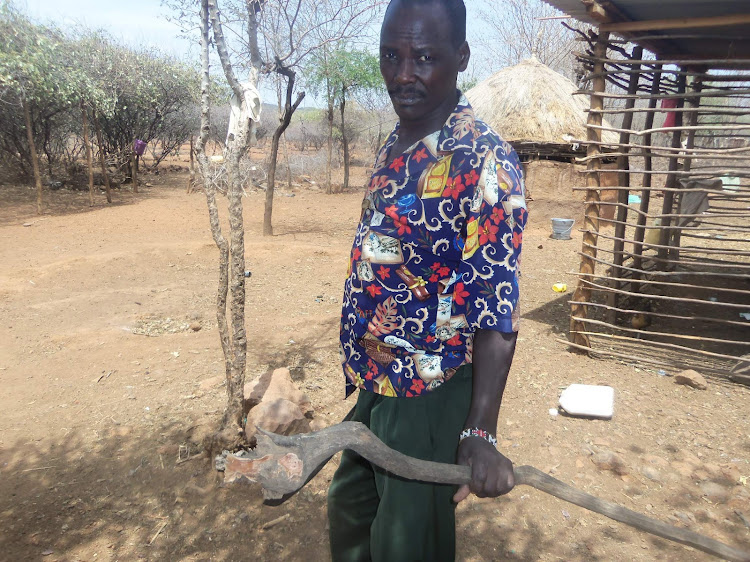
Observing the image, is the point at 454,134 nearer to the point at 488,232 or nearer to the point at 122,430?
the point at 488,232

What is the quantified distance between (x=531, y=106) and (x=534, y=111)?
14 cm

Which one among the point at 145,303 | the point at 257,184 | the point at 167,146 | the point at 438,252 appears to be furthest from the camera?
the point at 167,146

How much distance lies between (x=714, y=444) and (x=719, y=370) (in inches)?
40.0

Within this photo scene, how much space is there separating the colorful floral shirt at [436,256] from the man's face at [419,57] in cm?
8

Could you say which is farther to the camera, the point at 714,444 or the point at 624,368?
the point at 624,368

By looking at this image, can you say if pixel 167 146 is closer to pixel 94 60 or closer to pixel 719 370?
pixel 94 60

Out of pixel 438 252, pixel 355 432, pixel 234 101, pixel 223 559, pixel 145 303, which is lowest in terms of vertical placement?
pixel 223 559

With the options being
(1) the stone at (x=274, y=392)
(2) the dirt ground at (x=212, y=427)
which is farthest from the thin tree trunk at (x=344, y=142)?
(1) the stone at (x=274, y=392)

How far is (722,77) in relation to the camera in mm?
4617

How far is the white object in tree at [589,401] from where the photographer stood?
329 cm

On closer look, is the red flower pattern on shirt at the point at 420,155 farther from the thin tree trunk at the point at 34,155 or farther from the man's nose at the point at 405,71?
the thin tree trunk at the point at 34,155

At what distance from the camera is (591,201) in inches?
162

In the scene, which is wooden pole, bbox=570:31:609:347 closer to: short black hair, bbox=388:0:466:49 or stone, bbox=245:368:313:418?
stone, bbox=245:368:313:418

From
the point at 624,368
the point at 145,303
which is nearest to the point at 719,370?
the point at 624,368
